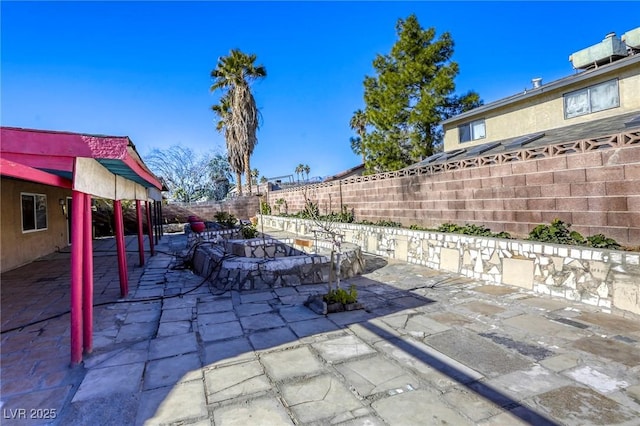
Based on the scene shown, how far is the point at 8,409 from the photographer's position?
2.42 metres

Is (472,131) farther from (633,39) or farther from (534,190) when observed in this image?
(534,190)

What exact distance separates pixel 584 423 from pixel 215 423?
2.39 meters

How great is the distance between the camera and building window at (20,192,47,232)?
27.6 ft

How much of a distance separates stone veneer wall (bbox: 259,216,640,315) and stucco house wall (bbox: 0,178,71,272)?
9100 mm

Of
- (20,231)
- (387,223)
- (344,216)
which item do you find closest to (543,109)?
(387,223)

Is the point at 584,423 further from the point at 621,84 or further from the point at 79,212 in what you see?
the point at 621,84

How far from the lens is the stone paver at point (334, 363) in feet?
7.42

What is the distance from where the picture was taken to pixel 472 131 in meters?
13.1

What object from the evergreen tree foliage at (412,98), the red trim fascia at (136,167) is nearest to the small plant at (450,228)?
the red trim fascia at (136,167)

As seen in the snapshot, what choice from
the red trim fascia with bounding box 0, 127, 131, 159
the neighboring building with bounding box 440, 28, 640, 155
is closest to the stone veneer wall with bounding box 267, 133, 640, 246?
the neighboring building with bounding box 440, 28, 640, 155

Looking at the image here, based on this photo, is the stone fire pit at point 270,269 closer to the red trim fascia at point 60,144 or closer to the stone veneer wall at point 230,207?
the red trim fascia at point 60,144

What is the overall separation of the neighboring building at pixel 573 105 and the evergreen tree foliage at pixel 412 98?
1.53 m

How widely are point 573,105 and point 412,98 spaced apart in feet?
20.7

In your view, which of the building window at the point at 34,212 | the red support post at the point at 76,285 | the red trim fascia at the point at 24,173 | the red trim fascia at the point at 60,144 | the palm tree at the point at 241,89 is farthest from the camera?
the palm tree at the point at 241,89
